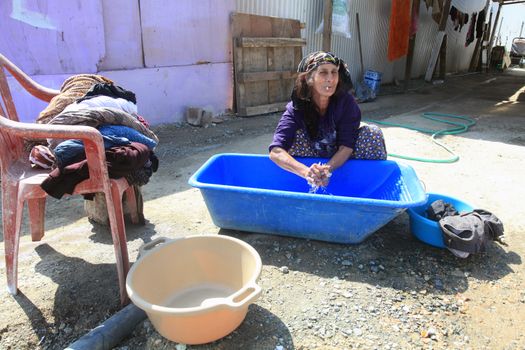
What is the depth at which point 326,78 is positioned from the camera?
244 cm

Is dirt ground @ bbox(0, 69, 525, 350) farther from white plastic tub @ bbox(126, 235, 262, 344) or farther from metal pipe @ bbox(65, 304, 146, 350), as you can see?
white plastic tub @ bbox(126, 235, 262, 344)

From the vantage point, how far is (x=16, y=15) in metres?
3.78

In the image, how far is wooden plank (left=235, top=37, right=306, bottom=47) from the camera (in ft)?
18.7

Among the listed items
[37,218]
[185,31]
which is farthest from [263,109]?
[37,218]

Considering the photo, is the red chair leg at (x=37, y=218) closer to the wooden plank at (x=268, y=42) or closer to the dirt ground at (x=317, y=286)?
the dirt ground at (x=317, y=286)

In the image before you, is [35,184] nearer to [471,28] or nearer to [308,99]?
[308,99]

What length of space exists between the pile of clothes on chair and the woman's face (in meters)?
1.10

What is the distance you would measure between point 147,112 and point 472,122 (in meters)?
4.76

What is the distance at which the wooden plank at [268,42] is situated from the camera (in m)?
5.70

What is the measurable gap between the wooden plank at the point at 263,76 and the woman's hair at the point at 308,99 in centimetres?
339

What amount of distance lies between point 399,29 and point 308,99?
804 cm

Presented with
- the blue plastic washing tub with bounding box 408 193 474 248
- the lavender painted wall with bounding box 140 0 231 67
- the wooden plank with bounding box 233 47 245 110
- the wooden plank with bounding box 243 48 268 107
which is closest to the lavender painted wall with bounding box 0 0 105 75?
the lavender painted wall with bounding box 140 0 231 67

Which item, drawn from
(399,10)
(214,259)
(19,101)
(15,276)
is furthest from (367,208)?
(399,10)

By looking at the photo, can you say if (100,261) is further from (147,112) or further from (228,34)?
(228,34)
